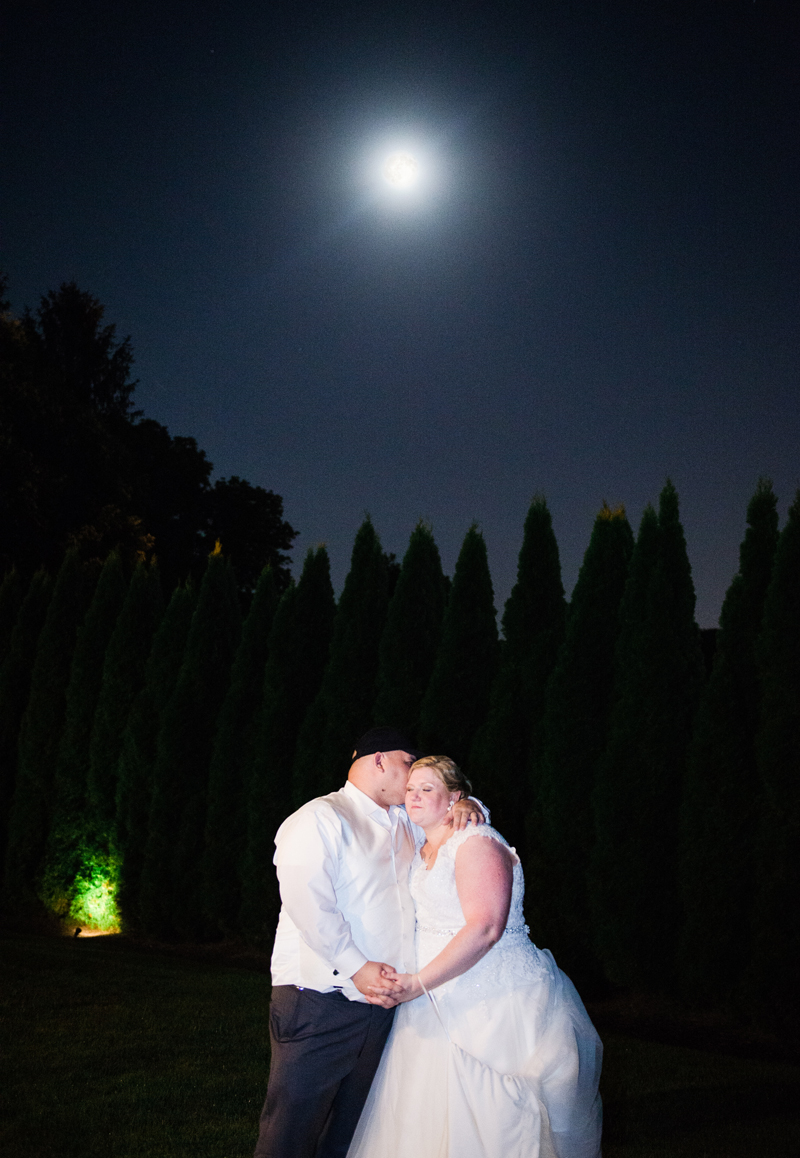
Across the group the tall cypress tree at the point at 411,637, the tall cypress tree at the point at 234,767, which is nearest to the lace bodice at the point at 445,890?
the tall cypress tree at the point at 411,637

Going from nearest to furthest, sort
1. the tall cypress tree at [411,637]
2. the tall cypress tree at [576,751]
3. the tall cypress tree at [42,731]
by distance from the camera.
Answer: the tall cypress tree at [576,751] < the tall cypress tree at [411,637] < the tall cypress tree at [42,731]

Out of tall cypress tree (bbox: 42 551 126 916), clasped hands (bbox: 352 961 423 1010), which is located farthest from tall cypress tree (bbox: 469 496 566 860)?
tall cypress tree (bbox: 42 551 126 916)

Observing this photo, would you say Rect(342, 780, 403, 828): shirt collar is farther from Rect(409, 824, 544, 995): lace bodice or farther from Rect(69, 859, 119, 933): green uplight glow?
Rect(69, 859, 119, 933): green uplight glow

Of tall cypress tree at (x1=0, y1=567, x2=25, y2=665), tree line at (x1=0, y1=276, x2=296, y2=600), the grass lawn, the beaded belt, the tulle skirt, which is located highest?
tree line at (x1=0, y1=276, x2=296, y2=600)

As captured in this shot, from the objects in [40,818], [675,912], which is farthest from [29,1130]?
[40,818]

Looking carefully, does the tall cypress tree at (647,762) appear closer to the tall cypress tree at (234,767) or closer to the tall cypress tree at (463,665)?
the tall cypress tree at (463,665)

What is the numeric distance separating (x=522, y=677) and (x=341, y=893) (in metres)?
5.76

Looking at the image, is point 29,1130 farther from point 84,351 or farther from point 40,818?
point 84,351

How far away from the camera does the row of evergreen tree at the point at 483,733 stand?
22.6ft

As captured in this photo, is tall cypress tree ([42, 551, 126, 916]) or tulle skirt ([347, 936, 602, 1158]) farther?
tall cypress tree ([42, 551, 126, 916])

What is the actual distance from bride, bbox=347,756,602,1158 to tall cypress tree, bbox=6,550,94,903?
10.5m

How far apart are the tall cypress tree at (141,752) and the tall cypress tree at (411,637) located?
333 cm

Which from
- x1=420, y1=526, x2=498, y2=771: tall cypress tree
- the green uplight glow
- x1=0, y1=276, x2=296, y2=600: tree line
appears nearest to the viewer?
x1=420, y1=526, x2=498, y2=771: tall cypress tree

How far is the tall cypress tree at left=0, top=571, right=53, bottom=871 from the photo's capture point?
12.9 meters
